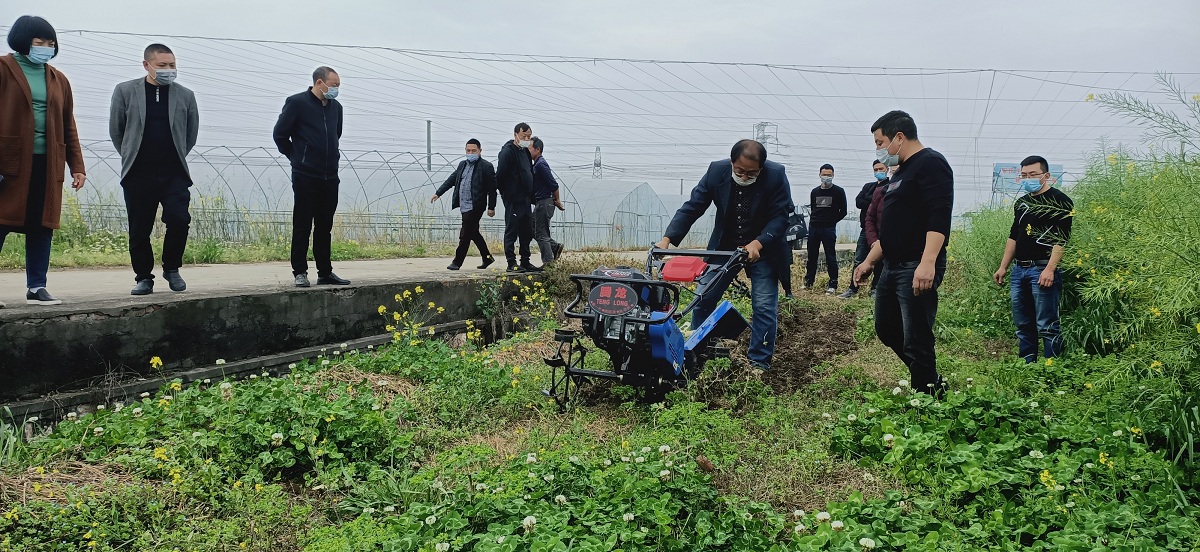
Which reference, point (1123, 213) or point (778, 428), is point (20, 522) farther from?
point (1123, 213)

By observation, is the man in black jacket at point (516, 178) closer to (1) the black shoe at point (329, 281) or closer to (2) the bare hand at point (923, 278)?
(1) the black shoe at point (329, 281)

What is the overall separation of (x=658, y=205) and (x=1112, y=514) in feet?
93.8

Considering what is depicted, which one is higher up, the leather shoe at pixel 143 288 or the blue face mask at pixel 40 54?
the blue face mask at pixel 40 54

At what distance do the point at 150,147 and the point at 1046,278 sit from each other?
6462 mm

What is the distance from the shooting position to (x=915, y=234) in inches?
173

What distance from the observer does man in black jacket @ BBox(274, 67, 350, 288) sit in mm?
6465

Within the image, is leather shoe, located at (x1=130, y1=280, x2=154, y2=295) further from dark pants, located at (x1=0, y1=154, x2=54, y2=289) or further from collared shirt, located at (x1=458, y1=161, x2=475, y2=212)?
collared shirt, located at (x1=458, y1=161, x2=475, y2=212)

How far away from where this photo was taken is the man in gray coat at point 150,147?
217 inches

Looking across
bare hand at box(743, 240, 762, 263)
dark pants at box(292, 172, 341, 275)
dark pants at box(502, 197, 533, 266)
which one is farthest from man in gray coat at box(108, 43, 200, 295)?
bare hand at box(743, 240, 762, 263)

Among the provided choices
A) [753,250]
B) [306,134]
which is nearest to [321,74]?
[306,134]

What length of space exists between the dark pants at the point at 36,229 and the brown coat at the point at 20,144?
0.03m

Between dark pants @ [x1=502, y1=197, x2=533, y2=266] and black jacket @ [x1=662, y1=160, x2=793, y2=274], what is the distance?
11.8 ft

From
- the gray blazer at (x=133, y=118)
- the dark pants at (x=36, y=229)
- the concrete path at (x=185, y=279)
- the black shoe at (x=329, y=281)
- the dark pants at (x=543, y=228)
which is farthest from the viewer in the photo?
the dark pants at (x=543, y=228)

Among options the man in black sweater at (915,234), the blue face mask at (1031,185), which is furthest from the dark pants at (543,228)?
the man in black sweater at (915,234)
